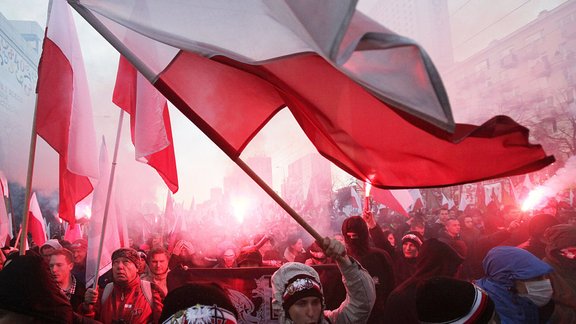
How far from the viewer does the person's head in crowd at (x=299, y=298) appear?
229 centimetres

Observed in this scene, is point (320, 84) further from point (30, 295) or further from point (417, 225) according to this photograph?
point (417, 225)

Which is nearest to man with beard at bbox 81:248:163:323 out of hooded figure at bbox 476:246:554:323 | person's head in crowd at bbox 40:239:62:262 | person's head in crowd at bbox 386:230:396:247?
person's head in crowd at bbox 40:239:62:262

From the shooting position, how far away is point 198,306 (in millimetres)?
1785

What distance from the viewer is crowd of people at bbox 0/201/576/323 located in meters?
2.01

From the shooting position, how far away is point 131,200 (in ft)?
30.8

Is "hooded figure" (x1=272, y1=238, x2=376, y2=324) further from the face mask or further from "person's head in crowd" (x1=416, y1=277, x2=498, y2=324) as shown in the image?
the face mask

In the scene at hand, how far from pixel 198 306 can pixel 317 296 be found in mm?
764

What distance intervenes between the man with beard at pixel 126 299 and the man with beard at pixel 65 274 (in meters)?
0.46

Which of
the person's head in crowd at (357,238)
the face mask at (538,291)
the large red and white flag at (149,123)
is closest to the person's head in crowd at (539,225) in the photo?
the face mask at (538,291)

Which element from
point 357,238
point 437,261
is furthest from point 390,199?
point 357,238

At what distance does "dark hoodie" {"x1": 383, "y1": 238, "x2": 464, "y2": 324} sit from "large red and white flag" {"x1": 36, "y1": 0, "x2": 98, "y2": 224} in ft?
8.49

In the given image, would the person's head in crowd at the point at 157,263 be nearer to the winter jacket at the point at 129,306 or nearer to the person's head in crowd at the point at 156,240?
the winter jacket at the point at 129,306

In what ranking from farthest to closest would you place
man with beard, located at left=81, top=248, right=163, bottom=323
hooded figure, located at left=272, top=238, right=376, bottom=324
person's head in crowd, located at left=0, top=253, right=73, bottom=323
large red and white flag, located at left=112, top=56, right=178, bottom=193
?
man with beard, located at left=81, top=248, right=163, bottom=323 < large red and white flag, located at left=112, top=56, right=178, bottom=193 < hooded figure, located at left=272, top=238, right=376, bottom=324 < person's head in crowd, located at left=0, top=253, right=73, bottom=323

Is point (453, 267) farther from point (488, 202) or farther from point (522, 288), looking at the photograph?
point (488, 202)
